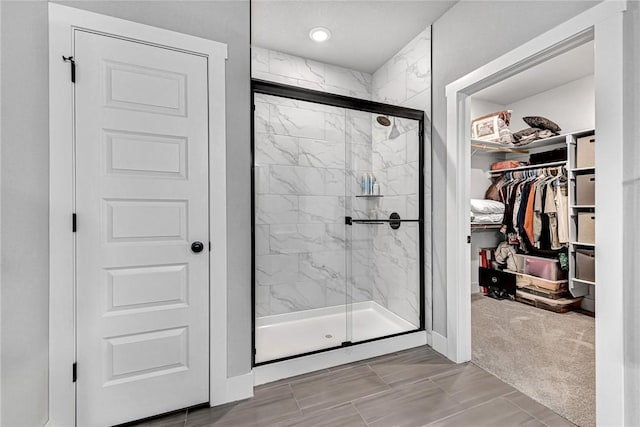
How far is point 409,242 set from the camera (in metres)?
2.67

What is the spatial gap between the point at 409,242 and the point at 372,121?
44.8 inches

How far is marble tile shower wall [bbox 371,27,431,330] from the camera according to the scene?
257cm

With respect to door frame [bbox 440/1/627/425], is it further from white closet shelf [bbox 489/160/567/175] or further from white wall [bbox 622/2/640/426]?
white closet shelf [bbox 489/160/567/175]

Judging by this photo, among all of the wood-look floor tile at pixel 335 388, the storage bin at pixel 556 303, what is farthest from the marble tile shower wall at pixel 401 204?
the storage bin at pixel 556 303

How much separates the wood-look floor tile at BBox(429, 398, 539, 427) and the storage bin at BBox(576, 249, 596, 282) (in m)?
2.19

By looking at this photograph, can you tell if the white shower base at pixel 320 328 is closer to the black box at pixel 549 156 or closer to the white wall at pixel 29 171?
the white wall at pixel 29 171

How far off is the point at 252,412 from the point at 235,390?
0.18 m

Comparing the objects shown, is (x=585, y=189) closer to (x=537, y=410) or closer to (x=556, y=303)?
(x=556, y=303)

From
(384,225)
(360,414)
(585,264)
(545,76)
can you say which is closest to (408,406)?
(360,414)

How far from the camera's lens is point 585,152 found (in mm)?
3092

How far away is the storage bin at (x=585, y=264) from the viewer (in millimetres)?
3020

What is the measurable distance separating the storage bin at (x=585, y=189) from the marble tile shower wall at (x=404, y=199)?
1924mm

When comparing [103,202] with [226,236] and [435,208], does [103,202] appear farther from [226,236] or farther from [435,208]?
[435,208]

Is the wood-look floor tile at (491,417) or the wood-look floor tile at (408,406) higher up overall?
the wood-look floor tile at (491,417)
